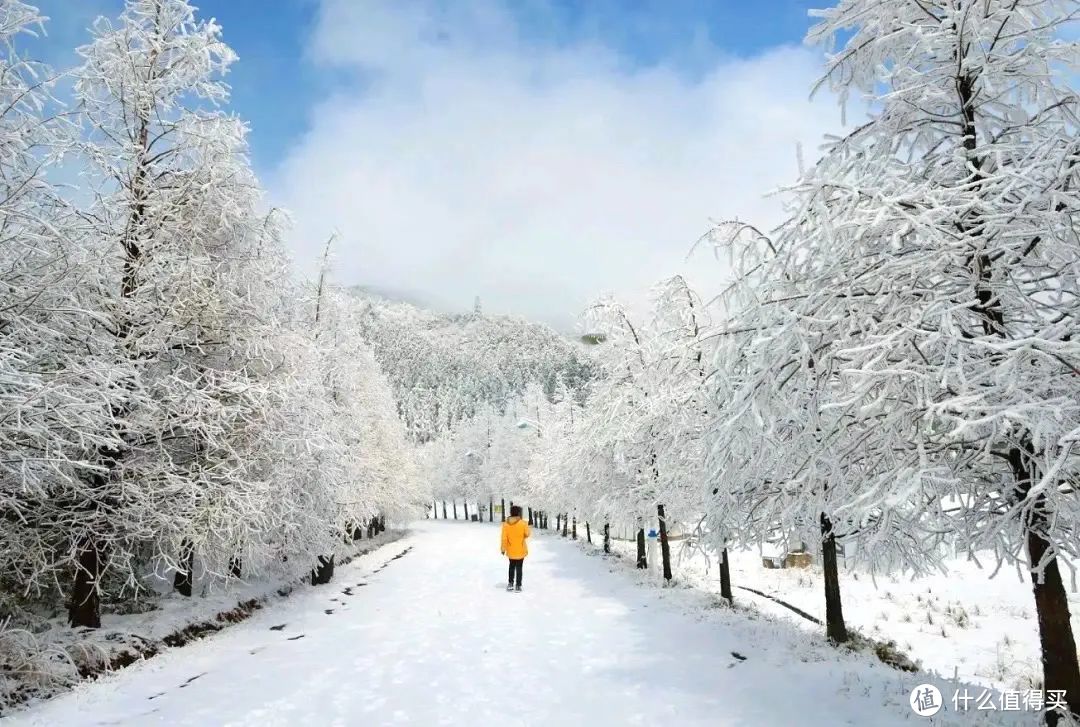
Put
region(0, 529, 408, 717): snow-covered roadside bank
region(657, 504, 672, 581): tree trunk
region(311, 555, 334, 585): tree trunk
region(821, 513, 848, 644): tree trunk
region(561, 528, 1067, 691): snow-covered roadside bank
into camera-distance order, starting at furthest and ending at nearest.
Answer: region(657, 504, 672, 581): tree trunk, region(311, 555, 334, 585): tree trunk, region(561, 528, 1067, 691): snow-covered roadside bank, region(821, 513, 848, 644): tree trunk, region(0, 529, 408, 717): snow-covered roadside bank

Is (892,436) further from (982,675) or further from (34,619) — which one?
(34,619)

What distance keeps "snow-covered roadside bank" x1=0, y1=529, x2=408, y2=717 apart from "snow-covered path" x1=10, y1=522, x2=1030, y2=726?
12.7 inches

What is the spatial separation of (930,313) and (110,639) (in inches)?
437

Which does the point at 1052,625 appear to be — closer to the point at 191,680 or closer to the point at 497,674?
the point at 497,674

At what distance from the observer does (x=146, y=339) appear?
9367 millimetres

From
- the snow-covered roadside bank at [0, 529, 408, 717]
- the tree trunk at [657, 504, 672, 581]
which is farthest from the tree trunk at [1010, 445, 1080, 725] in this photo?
the tree trunk at [657, 504, 672, 581]

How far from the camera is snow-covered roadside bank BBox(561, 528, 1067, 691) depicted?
1199 centimetres

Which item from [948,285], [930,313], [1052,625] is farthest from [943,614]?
[930,313]

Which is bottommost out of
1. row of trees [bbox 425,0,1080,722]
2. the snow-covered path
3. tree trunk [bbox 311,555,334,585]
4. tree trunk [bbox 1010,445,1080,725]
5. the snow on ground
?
the snow on ground

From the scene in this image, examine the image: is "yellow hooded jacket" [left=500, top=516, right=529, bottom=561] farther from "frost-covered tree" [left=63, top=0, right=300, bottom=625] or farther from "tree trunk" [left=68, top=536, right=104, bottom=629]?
"tree trunk" [left=68, top=536, right=104, bottom=629]

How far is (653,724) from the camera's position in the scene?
584cm

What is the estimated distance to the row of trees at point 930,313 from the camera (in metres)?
4.15

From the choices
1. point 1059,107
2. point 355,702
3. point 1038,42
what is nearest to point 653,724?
point 355,702

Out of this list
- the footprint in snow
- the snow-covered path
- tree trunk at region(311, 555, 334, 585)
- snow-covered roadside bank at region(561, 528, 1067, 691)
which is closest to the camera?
the snow-covered path
